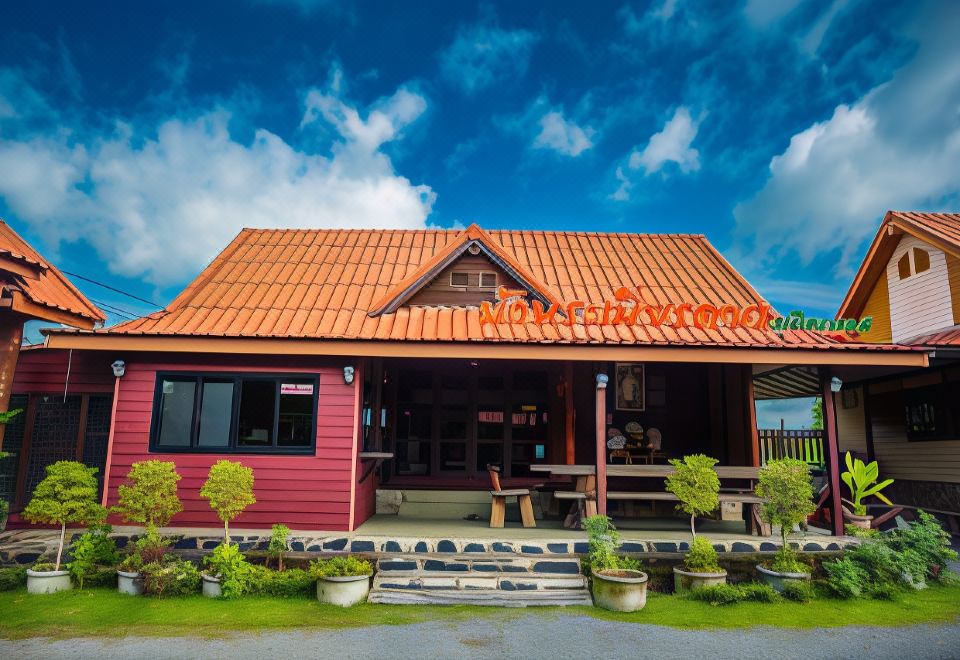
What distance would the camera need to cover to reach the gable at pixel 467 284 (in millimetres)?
11000

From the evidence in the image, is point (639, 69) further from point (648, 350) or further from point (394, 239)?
point (648, 350)

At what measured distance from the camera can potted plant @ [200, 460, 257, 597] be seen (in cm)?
746

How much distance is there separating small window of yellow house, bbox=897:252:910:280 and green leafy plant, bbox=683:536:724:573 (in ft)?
35.1

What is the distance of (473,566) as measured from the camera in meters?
8.06

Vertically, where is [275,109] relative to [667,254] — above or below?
above

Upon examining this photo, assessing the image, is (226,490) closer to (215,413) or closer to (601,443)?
(215,413)

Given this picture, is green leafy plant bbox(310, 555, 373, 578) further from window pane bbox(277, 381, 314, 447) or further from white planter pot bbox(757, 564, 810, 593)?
white planter pot bbox(757, 564, 810, 593)

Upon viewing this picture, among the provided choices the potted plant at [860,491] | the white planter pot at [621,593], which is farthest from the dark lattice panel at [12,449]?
the potted plant at [860,491]

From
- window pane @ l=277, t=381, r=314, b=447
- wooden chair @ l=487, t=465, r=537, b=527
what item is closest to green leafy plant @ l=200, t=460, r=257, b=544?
window pane @ l=277, t=381, r=314, b=447

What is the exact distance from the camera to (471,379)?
12375 mm

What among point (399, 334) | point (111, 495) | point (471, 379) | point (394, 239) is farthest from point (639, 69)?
point (111, 495)

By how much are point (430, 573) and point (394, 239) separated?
7.97m

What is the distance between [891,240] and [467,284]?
11.2m

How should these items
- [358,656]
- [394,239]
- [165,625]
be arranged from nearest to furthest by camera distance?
[358,656] → [165,625] → [394,239]
